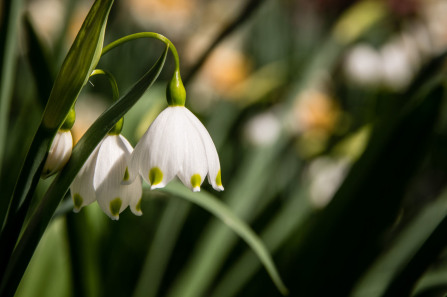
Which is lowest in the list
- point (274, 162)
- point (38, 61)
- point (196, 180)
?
point (274, 162)

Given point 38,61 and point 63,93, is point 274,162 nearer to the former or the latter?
point 38,61

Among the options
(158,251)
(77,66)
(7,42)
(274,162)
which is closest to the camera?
(77,66)

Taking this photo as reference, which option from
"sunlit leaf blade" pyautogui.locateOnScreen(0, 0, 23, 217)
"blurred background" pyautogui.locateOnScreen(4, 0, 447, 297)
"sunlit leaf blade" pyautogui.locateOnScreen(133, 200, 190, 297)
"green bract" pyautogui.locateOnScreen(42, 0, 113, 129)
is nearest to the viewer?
"green bract" pyautogui.locateOnScreen(42, 0, 113, 129)

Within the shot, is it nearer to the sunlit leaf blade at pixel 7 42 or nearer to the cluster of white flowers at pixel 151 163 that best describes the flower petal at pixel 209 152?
the cluster of white flowers at pixel 151 163

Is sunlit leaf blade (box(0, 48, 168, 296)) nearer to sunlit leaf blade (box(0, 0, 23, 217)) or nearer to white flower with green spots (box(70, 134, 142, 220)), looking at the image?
white flower with green spots (box(70, 134, 142, 220))

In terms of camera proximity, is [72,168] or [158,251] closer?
[72,168]

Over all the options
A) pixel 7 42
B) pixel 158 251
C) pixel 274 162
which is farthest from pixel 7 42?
pixel 274 162

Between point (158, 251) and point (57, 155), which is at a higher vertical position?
point (57, 155)

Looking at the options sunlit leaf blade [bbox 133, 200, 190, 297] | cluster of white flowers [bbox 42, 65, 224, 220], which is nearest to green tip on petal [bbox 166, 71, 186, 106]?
cluster of white flowers [bbox 42, 65, 224, 220]

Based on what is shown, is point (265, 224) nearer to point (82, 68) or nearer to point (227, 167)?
point (227, 167)
